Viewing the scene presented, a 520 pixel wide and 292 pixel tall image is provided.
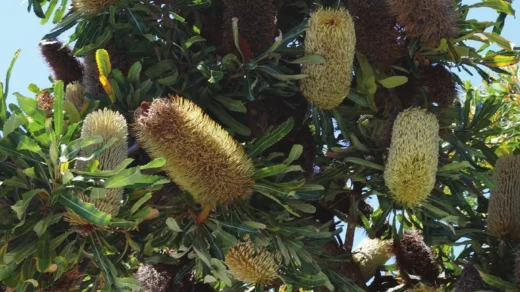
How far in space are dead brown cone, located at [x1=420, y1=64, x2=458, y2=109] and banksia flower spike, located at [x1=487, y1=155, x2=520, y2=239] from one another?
283 millimetres

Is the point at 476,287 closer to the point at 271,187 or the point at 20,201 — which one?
the point at 271,187

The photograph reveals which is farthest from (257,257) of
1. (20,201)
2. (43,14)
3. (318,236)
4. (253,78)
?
(43,14)

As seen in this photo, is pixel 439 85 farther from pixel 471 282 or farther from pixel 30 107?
pixel 30 107

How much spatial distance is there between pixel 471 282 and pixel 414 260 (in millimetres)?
410

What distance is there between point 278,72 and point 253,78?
89 millimetres

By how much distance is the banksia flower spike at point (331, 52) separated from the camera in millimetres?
2609

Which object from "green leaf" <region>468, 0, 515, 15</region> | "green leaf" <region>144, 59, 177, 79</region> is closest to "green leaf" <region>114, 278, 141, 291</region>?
"green leaf" <region>144, 59, 177, 79</region>

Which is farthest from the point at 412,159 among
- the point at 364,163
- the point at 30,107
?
the point at 30,107

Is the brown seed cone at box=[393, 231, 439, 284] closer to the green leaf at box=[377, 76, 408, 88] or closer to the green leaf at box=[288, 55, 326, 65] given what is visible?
the green leaf at box=[377, 76, 408, 88]

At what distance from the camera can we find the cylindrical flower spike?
2201 mm

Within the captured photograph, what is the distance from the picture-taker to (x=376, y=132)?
2.90 meters

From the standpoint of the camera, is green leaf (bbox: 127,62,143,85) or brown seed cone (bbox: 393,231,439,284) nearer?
green leaf (bbox: 127,62,143,85)

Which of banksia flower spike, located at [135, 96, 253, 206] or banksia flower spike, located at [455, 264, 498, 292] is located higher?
banksia flower spike, located at [135, 96, 253, 206]

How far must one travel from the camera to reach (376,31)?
2770 millimetres
